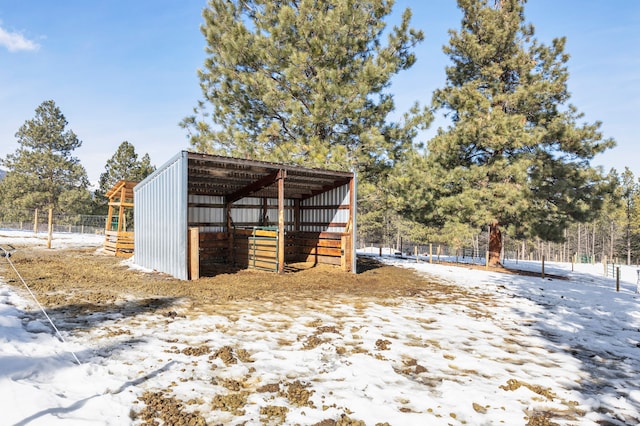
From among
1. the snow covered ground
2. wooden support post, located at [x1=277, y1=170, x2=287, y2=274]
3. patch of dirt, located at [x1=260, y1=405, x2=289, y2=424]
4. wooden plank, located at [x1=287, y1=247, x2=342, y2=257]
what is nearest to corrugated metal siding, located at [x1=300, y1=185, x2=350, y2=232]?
wooden plank, located at [x1=287, y1=247, x2=342, y2=257]

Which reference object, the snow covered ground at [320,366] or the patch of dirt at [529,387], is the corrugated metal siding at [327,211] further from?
the patch of dirt at [529,387]

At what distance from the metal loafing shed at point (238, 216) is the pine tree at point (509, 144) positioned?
14.0ft

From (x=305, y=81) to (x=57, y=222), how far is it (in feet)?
125

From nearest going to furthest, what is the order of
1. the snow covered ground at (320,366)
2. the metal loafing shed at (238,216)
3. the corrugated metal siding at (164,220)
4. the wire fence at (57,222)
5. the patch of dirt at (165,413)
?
the patch of dirt at (165,413) < the snow covered ground at (320,366) < the corrugated metal siding at (164,220) < the metal loafing shed at (238,216) < the wire fence at (57,222)

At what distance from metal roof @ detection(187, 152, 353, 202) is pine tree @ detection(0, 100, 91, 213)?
3565 cm

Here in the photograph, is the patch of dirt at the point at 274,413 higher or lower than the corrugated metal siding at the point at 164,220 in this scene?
lower

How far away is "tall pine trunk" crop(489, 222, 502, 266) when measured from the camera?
1856cm

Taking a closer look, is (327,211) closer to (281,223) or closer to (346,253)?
(346,253)

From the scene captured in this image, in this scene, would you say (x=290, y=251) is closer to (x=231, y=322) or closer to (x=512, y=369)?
(x=231, y=322)

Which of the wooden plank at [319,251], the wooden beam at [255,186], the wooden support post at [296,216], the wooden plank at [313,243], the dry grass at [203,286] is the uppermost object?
the wooden beam at [255,186]

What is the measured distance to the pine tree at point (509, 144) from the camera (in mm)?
16328

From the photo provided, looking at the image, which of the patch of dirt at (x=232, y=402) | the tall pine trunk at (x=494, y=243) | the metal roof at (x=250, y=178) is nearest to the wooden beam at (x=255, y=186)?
the metal roof at (x=250, y=178)

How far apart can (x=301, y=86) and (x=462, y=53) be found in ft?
31.6

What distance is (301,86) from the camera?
15195 millimetres
